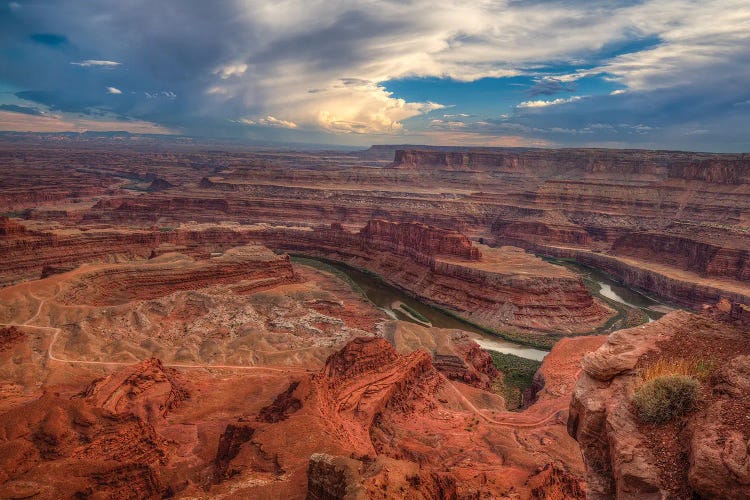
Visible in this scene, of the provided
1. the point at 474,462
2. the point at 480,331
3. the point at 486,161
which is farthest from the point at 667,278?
the point at 486,161

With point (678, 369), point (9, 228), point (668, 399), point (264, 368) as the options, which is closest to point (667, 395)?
point (668, 399)

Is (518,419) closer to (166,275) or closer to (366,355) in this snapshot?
(366,355)

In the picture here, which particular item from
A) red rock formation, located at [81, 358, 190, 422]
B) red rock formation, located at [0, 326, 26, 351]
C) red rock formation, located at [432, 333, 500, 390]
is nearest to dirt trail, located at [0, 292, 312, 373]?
red rock formation, located at [0, 326, 26, 351]

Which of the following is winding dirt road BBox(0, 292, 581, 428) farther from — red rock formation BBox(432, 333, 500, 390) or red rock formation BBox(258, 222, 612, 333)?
red rock formation BBox(258, 222, 612, 333)

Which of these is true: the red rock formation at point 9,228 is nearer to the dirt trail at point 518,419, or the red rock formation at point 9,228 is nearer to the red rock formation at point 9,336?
the red rock formation at point 9,336

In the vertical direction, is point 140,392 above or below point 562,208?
below

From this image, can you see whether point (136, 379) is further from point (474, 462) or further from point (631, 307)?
point (631, 307)
